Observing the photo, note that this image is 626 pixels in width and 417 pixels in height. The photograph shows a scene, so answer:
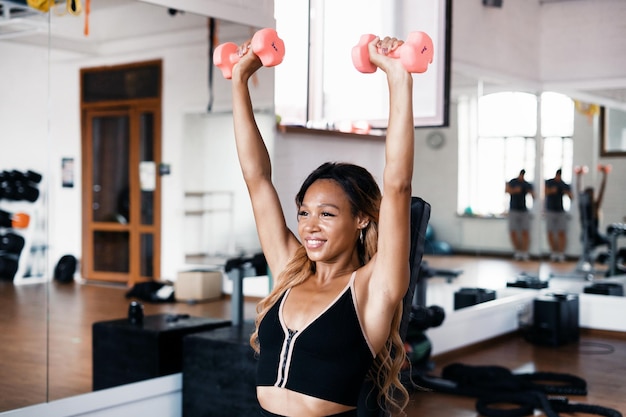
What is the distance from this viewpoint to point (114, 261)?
13.0 ft

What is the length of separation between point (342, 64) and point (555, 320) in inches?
115

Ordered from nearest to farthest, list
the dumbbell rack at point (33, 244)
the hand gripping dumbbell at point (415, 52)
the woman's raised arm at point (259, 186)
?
the hand gripping dumbbell at point (415, 52)
the woman's raised arm at point (259, 186)
the dumbbell rack at point (33, 244)

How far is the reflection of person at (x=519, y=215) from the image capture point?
679cm

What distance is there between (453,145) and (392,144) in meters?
4.35

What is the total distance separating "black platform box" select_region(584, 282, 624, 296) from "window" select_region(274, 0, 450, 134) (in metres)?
3.10

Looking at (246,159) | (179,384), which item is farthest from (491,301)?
(246,159)

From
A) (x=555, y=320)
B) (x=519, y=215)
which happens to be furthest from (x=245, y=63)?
(x=519, y=215)

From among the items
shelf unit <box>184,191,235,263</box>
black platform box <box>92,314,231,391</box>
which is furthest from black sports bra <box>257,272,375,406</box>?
shelf unit <box>184,191,235,263</box>

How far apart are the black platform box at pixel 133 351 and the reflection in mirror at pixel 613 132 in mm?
4316

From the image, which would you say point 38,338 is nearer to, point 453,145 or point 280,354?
point 280,354

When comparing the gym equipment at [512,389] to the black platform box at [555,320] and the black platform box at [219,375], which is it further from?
the black platform box at [219,375]

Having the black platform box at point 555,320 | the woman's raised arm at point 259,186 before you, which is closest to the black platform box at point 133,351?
the woman's raised arm at point 259,186

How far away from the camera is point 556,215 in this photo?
7.15m

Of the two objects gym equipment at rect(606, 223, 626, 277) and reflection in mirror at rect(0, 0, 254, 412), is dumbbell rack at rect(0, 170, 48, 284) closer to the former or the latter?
reflection in mirror at rect(0, 0, 254, 412)
